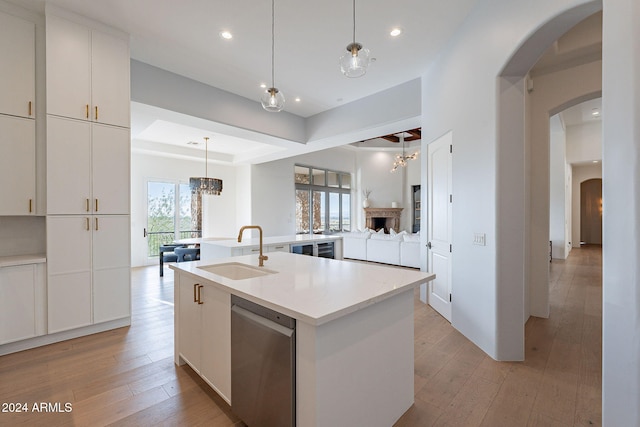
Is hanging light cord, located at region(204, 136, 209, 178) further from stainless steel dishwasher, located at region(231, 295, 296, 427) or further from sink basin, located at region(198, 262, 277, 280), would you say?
stainless steel dishwasher, located at region(231, 295, 296, 427)

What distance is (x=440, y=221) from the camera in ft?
12.4

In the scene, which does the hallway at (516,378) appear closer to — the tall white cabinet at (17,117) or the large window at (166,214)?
the tall white cabinet at (17,117)

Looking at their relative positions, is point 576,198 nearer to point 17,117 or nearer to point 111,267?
point 111,267

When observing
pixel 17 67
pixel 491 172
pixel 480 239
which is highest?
pixel 17 67

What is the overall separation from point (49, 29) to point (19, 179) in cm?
150

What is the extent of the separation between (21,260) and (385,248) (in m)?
6.11

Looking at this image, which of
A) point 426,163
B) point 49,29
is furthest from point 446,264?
point 49,29

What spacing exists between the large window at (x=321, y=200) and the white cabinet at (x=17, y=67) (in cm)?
715

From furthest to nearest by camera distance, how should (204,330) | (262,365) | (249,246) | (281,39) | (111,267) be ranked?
(249,246)
(281,39)
(111,267)
(204,330)
(262,365)

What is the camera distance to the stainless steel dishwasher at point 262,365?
138 centimetres

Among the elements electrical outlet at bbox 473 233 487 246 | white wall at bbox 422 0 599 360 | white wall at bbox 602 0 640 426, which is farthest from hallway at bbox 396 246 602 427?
electrical outlet at bbox 473 233 487 246

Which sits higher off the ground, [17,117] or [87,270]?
[17,117]

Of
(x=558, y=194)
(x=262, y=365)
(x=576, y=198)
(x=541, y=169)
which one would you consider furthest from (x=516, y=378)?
(x=576, y=198)

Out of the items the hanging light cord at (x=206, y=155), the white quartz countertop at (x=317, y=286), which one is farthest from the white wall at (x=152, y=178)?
the white quartz countertop at (x=317, y=286)
